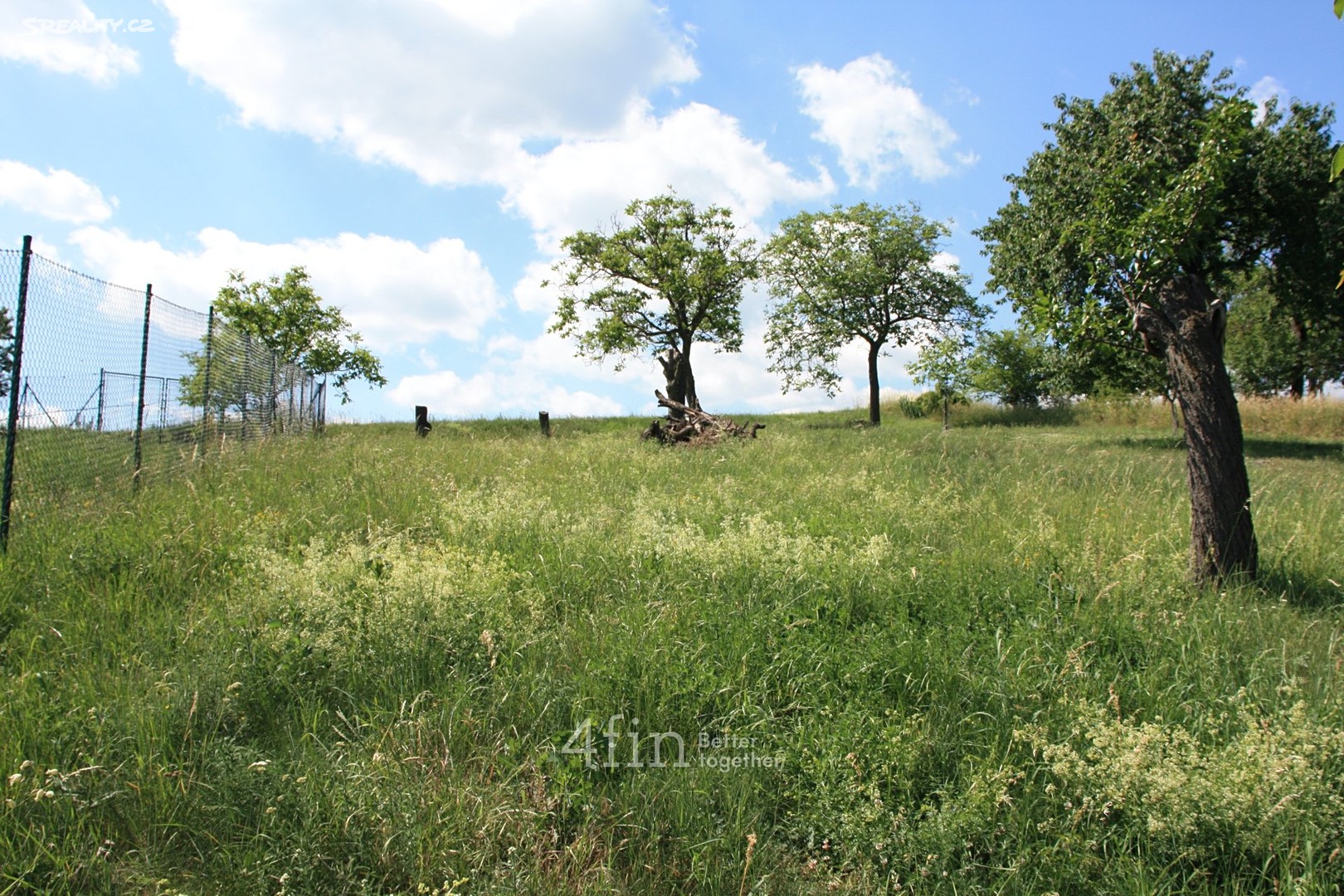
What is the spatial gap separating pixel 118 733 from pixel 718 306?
34585mm

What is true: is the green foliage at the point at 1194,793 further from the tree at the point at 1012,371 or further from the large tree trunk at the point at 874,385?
the tree at the point at 1012,371

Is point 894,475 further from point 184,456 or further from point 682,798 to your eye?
point 184,456

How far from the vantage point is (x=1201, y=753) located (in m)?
3.61

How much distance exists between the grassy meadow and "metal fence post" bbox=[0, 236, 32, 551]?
0.64 feet

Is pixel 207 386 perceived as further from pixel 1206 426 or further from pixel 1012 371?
pixel 1012 371

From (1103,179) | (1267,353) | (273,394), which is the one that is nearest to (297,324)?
(273,394)

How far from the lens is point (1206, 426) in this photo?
6.01 meters

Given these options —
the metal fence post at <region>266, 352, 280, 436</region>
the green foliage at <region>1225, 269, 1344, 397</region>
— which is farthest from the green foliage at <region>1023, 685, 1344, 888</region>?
the green foliage at <region>1225, 269, 1344, 397</region>

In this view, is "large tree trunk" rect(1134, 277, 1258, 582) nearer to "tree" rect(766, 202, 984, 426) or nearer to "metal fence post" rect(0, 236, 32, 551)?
"metal fence post" rect(0, 236, 32, 551)

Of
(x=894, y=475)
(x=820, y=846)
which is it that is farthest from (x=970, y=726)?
(x=894, y=475)

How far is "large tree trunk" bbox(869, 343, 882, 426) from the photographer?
3434cm

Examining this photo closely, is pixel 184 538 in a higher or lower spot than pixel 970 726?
higher

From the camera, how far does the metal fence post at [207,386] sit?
1029 centimetres

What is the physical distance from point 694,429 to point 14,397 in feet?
46.0
